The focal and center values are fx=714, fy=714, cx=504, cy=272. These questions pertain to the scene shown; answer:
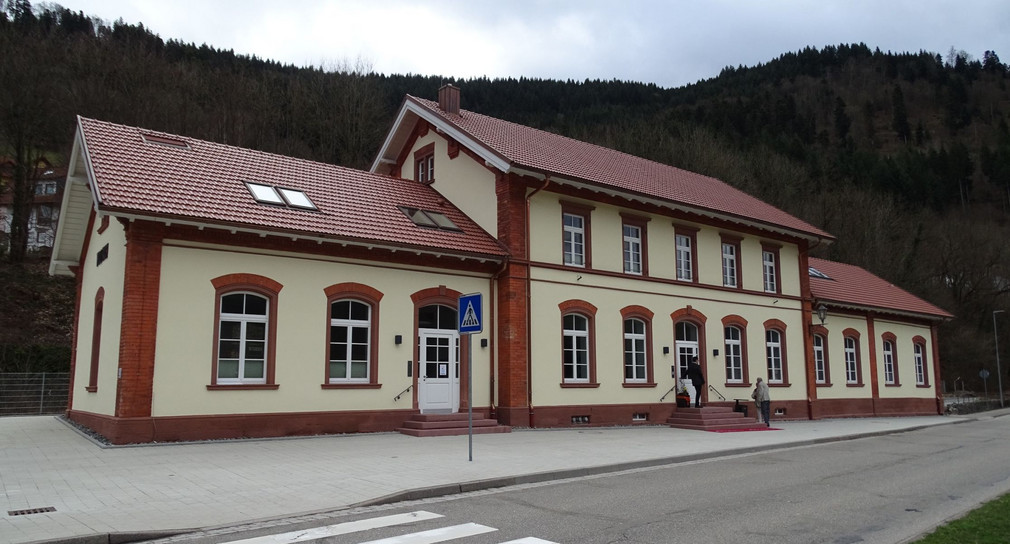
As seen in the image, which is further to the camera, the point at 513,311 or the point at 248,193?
the point at 513,311

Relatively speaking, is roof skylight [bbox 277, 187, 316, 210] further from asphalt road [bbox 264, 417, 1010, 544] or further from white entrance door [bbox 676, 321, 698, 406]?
white entrance door [bbox 676, 321, 698, 406]

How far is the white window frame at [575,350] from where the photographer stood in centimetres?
1898

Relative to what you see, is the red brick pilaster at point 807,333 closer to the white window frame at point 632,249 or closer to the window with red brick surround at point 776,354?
the window with red brick surround at point 776,354

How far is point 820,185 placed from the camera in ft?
180

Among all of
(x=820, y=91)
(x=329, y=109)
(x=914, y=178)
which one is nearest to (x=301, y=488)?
(x=329, y=109)

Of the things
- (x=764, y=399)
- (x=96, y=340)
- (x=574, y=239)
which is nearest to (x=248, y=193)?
(x=96, y=340)

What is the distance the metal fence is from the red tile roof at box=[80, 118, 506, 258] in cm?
1160

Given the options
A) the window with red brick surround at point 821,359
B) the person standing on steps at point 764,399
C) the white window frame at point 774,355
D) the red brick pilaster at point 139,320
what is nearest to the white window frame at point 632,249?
the person standing on steps at point 764,399

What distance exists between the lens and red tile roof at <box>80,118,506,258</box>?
13.6m

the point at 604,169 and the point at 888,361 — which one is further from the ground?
the point at 604,169

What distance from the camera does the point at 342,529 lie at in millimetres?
6910

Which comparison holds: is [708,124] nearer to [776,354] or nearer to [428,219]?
[776,354]

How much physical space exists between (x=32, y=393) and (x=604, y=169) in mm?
20209

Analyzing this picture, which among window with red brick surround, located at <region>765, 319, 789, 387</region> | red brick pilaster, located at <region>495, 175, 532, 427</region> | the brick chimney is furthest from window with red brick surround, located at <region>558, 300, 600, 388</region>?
window with red brick surround, located at <region>765, 319, 789, 387</region>
